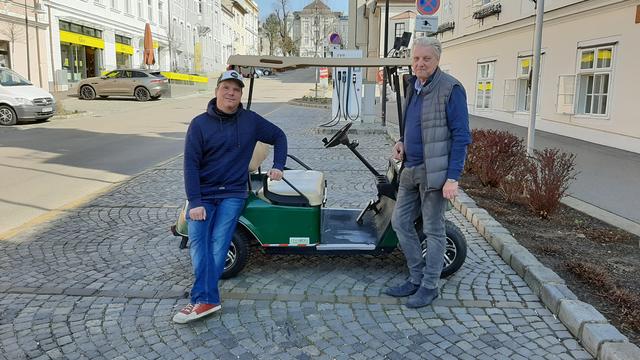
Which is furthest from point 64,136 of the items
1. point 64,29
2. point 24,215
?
point 64,29

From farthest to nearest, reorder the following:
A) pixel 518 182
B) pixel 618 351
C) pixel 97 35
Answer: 1. pixel 97 35
2. pixel 518 182
3. pixel 618 351

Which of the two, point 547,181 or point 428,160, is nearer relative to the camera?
point 428,160

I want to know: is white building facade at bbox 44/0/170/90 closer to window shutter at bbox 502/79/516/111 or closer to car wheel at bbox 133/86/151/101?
car wheel at bbox 133/86/151/101

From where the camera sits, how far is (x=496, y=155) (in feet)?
23.4

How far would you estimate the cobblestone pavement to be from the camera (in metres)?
3.37

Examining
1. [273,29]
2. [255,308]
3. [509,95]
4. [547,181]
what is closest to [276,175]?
[255,308]

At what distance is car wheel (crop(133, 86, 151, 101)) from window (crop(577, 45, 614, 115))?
832 inches

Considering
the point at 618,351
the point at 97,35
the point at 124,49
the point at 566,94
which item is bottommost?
the point at 618,351

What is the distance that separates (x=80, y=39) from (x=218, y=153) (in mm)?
31602

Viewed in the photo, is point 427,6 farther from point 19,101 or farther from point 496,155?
point 19,101

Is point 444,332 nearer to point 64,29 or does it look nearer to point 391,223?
point 391,223

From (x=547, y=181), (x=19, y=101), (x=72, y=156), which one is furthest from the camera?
(x=19, y=101)

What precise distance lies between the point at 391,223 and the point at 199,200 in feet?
4.99

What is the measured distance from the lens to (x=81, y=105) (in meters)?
24.0
